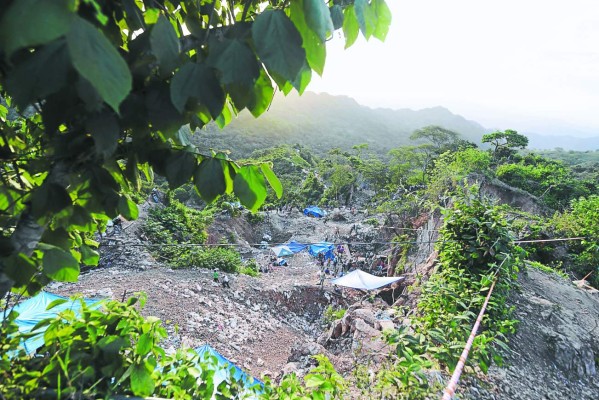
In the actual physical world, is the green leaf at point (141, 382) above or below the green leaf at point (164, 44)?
below

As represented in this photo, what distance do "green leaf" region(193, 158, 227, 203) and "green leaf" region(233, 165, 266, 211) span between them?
34 mm

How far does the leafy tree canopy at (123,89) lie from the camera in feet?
1.23

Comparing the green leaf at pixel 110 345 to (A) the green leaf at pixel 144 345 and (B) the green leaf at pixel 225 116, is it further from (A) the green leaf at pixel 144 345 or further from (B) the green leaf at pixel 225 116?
(B) the green leaf at pixel 225 116

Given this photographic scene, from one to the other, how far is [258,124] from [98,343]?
67.2 m

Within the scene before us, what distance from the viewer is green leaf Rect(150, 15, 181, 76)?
20.8 inches

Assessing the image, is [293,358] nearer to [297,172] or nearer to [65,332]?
[65,332]

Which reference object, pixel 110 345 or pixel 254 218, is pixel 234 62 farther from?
pixel 254 218

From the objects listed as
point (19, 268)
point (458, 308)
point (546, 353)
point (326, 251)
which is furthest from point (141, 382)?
point (326, 251)

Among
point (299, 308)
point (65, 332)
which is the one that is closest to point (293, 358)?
point (299, 308)

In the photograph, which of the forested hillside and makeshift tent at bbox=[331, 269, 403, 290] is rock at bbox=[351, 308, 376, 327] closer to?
makeshift tent at bbox=[331, 269, 403, 290]

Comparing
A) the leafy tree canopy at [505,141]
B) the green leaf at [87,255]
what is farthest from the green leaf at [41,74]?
the leafy tree canopy at [505,141]

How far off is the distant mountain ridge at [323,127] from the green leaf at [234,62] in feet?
107

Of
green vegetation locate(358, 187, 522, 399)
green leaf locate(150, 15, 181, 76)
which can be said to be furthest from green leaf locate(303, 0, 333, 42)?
green vegetation locate(358, 187, 522, 399)

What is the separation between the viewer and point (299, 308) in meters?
10.4
